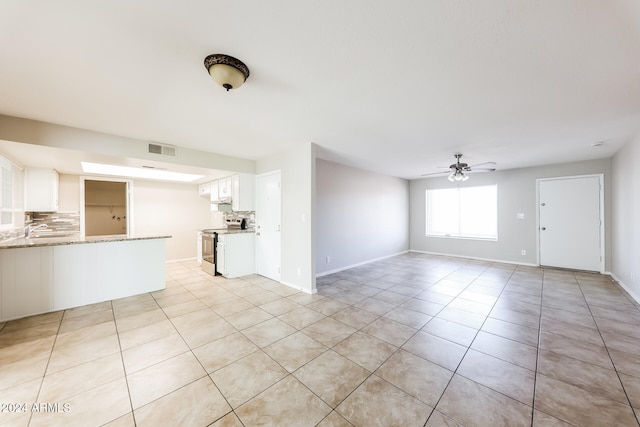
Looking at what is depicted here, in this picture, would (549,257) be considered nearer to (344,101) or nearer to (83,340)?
(344,101)

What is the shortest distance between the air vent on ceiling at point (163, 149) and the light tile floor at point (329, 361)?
2.32 metres

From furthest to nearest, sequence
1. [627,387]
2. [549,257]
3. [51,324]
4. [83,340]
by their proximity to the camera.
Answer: [549,257]
[51,324]
[83,340]
[627,387]

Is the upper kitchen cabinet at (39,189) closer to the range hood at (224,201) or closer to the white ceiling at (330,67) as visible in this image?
the white ceiling at (330,67)

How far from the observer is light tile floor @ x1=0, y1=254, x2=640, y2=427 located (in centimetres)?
153

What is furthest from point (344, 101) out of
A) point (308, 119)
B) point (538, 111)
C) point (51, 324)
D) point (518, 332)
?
point (51, 324)

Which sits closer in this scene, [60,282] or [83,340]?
[83,340]

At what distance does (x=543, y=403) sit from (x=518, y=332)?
1.15 metres

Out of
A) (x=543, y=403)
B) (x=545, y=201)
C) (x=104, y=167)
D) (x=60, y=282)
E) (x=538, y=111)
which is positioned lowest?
(x=543, y=403)

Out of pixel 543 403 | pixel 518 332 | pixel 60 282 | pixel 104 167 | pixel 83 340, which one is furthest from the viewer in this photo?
pixel 104 167

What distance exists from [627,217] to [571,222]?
1.53 metres

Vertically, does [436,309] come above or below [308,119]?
below

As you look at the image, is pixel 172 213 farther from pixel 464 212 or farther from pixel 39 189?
pixel 464 212

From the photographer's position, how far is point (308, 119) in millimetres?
2832

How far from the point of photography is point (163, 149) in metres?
3.73
